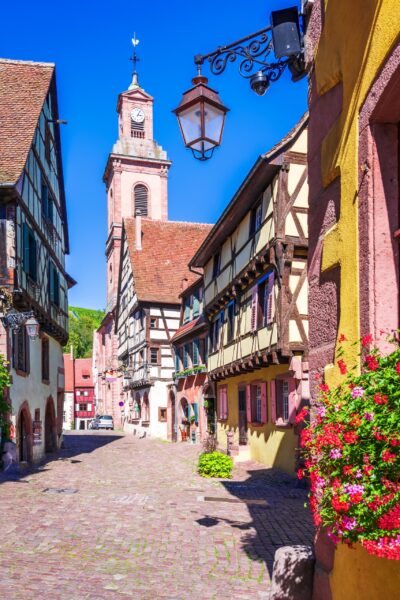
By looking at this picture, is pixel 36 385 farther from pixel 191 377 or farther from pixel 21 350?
pixel 191 377

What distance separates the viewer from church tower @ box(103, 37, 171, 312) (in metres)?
51.8

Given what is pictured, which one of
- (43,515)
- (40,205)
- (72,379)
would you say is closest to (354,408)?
(43,515)

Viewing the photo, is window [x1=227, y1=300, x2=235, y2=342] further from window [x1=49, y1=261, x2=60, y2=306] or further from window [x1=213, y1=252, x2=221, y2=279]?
window [x1=49, y1=261, x2=60, y2=306]

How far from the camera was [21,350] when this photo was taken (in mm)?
17844

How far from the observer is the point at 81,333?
91.1 m

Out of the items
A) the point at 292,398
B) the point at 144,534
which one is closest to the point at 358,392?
the point at 144,534

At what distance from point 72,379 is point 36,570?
59.6 meters

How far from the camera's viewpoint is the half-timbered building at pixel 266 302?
49.6 feet

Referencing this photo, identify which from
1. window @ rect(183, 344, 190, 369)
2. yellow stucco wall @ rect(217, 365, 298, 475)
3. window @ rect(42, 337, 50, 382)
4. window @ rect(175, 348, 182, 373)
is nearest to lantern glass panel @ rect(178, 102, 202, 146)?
yellow stucco wall @ rect(217, 365, 298, 475)

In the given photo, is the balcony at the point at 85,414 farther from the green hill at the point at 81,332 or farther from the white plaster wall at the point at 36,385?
the white plaster wall at the point at 36,385

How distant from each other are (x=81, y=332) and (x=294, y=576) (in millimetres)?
A: 88071

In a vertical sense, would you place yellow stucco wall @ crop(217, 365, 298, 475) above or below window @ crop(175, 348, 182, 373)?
below

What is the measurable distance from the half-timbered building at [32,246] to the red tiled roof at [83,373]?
143 feet

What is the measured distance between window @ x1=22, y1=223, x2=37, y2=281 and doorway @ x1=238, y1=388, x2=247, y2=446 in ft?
25.7
